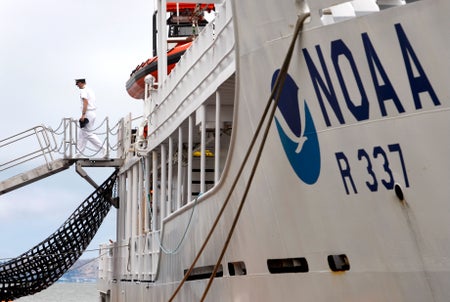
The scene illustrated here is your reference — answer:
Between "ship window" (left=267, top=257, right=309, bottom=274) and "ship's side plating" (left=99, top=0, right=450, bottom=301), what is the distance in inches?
0.6

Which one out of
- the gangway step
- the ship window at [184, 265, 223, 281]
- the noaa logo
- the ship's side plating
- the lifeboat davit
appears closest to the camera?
the ship's side plating

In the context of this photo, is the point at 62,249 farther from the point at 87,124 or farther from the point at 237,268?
the point at 237,268

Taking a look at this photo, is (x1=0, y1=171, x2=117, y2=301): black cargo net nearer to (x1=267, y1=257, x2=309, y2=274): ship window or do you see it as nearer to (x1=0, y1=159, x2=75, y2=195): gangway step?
(x1=0, y1=159, x2=75, y2=195): gangway step

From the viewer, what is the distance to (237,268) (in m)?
9.91

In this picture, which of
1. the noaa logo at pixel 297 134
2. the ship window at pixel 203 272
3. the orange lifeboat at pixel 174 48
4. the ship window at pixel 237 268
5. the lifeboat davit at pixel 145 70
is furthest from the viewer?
the orange lifeboat at pixel 174 48

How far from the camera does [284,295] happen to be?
8.70 meters

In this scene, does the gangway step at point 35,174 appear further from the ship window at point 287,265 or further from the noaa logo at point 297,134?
the noaa logo at point 297,134

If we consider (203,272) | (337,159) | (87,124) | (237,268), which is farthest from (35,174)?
(337,159)

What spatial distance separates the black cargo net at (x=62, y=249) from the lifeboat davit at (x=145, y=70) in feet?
7.42

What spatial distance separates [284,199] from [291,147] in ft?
1.71

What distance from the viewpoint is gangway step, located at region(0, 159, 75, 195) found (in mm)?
19672

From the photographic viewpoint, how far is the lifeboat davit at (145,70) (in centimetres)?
1928

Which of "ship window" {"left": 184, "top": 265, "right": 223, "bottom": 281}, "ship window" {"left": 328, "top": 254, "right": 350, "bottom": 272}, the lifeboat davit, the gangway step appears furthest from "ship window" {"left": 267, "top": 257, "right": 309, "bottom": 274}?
the gangway step

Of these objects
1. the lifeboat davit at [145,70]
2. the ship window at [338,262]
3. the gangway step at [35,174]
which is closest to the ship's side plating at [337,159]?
the ship window at [338,262]
